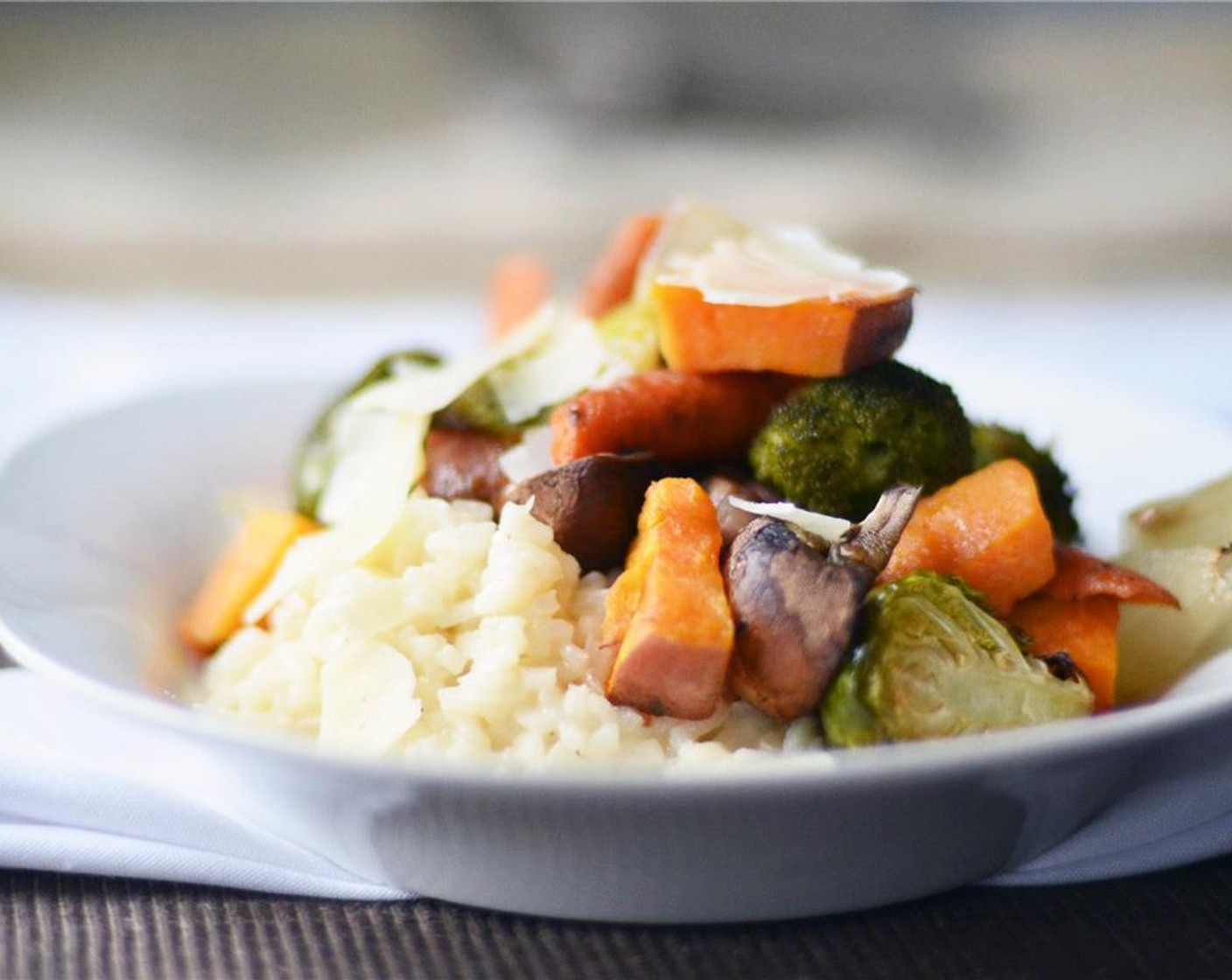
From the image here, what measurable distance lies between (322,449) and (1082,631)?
185 cm

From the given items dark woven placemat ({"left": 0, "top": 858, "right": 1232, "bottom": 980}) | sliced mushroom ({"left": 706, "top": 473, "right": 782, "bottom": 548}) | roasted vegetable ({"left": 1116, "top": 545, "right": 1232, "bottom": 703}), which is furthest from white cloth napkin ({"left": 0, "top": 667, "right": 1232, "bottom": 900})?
sliced mushroom ({"left": 706, "top": 473, "right": 782, "bottom": 548})

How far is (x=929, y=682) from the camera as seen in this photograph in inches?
87.1

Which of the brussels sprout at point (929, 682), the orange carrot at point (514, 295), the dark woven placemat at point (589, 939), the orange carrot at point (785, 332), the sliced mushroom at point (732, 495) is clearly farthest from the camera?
the orange carrot at point (514, 295)

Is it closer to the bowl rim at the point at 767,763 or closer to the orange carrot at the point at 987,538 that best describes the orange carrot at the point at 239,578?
the bowl rim at the point at 767,763

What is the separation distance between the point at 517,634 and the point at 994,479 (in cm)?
95

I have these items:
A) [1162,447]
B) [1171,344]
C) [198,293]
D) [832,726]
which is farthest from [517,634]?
[198,293]

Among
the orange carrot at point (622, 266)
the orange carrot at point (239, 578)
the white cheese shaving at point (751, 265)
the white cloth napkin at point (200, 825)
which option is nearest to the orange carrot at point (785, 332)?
the white cheese shaving at point (751, 265)

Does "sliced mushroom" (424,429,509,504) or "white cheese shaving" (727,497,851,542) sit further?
"sliced mushroom" (424,429,509,504)

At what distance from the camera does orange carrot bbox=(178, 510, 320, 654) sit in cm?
322

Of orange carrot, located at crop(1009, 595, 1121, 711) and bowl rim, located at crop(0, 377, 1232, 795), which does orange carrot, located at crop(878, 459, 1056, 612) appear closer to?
orange carrot, located at crop(1009, 595, 1121, 711)

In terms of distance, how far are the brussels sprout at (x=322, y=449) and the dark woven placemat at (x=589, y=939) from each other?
1322 millimetres

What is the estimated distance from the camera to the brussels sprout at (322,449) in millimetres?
3420

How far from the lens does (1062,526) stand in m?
3.02

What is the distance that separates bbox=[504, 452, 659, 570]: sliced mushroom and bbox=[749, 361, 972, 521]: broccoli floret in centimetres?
25
